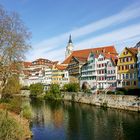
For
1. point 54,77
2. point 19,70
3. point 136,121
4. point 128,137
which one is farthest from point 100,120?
point 54,77

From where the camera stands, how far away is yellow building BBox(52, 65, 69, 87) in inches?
3974

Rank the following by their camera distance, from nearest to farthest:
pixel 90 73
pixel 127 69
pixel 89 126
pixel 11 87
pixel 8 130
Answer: pixel 8 130 → pixel 89 126 → pixel 11 87 → pixel 127 69 → pixel 90 73

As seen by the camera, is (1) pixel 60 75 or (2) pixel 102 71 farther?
(1) pixel 60 75

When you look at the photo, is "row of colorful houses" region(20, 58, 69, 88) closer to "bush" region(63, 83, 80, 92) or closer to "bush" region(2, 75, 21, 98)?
"bush" region(63, 83, 80, 92)

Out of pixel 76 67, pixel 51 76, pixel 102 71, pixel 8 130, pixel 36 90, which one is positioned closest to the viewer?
pixel 8 130

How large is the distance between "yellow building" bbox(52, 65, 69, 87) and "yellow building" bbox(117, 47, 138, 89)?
33.3 metres

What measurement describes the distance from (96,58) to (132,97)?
1168 inches

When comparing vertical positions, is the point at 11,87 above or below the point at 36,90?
above

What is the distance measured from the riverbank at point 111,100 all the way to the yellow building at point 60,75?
991 inches

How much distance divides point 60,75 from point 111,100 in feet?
156

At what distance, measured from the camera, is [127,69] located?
220 ft

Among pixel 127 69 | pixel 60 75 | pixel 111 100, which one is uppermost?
pixel 60 75

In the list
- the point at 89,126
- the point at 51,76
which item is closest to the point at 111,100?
the point at 89,126

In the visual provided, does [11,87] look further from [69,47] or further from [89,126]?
[69,47]
